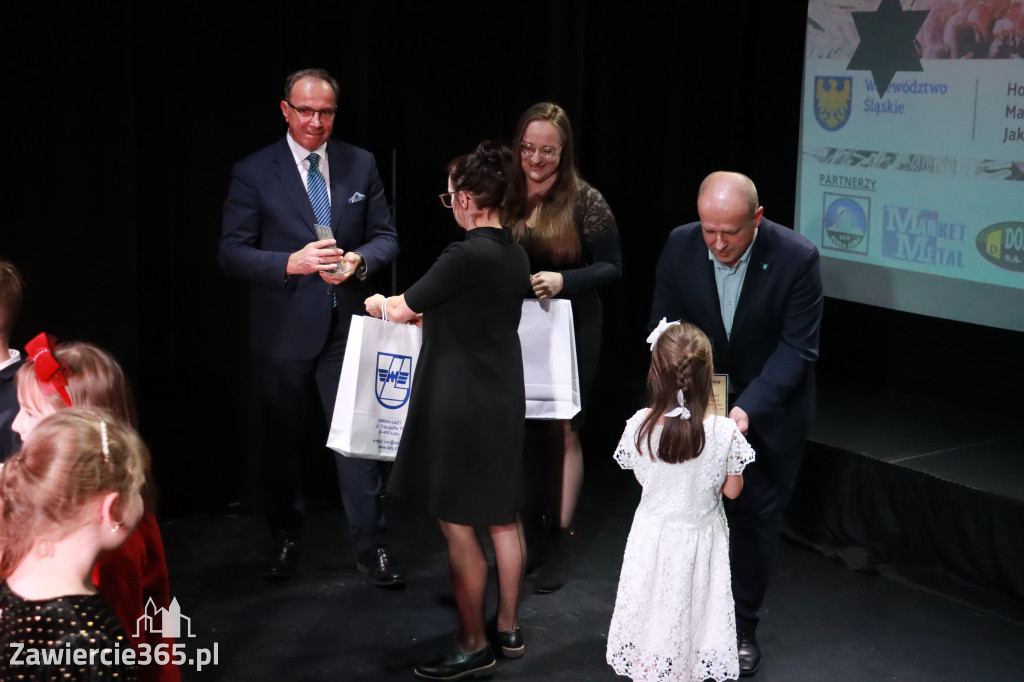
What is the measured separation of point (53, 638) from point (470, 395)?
1425 millimetres

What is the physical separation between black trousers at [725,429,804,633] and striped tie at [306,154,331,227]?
1.58 metres

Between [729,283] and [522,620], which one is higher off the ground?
[729,283]

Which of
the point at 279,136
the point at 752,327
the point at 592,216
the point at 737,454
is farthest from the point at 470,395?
the point at 279,136

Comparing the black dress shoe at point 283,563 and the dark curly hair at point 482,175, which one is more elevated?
the dark curly hair at point 482,175

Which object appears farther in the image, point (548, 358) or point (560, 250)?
point (560, 250)

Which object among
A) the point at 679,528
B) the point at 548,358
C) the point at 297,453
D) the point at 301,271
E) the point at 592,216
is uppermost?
the point at 592,216

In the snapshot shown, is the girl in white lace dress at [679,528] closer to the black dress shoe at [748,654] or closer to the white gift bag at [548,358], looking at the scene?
the black dress shoe at [748,654]

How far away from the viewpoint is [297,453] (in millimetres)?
4016

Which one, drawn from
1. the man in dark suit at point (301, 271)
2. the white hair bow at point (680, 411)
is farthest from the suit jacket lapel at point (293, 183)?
the white hair bow at point (680, 411)

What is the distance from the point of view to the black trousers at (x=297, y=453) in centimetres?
392

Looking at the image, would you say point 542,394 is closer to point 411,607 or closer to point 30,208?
point 411,607

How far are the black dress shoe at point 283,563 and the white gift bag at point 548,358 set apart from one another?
3.38 feet

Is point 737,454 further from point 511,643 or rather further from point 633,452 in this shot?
point 511,643

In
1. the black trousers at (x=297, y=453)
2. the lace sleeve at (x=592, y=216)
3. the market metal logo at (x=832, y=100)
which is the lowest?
the black trousers at (x=297, y=453)
